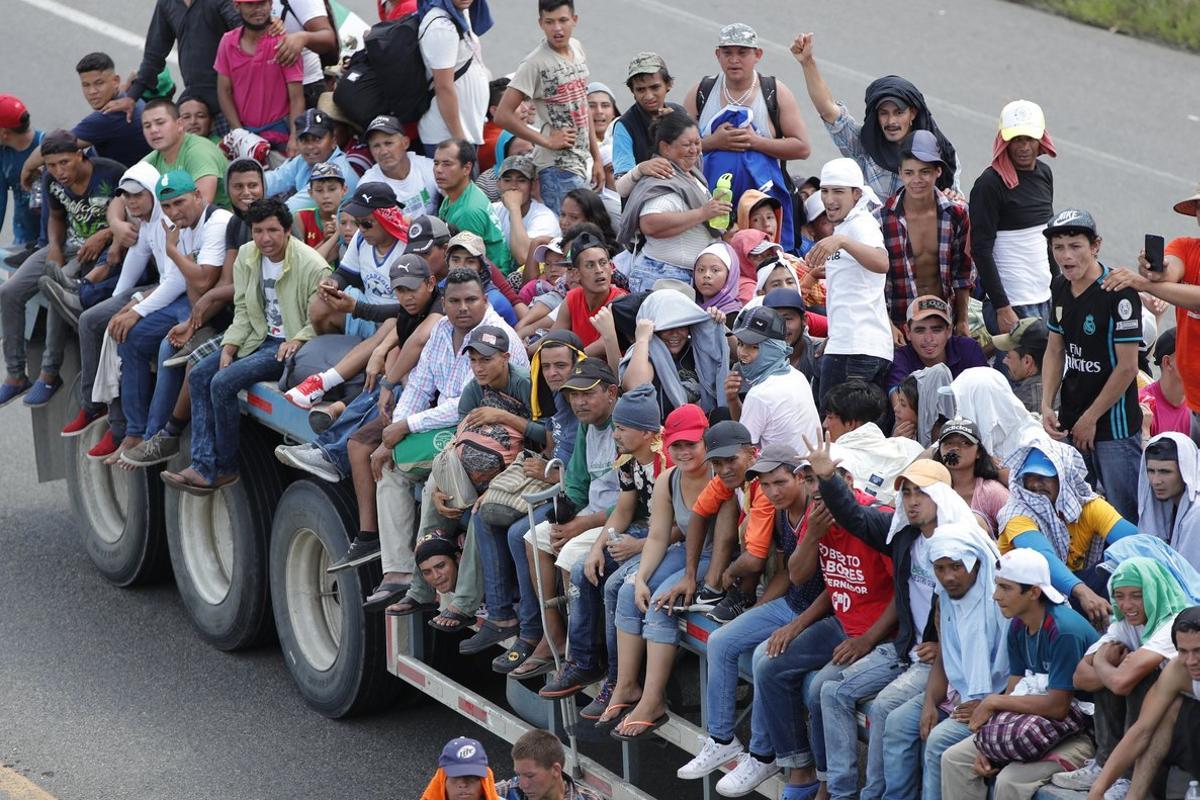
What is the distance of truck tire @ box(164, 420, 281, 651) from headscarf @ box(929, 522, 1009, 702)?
4.93 metres

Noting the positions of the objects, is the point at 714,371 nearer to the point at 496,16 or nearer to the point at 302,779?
the point at 302,779

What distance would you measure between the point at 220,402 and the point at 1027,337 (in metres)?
4.41

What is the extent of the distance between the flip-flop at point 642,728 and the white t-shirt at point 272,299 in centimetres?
366

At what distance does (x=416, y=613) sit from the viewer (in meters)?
9.57

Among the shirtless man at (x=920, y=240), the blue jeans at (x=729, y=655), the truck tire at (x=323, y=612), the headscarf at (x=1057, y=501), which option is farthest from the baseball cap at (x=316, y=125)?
the headscarf at (x=1057, y=501)

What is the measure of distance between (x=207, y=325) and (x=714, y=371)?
3.45m

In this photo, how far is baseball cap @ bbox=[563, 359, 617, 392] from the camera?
8.56 metres

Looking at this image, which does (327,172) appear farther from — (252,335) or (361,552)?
(361,552)

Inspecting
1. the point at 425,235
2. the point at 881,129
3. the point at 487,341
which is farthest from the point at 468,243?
the point at 881,129

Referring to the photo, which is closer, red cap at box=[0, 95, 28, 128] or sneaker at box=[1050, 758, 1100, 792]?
sneaker at box=[1050, 758, 1100, 792]

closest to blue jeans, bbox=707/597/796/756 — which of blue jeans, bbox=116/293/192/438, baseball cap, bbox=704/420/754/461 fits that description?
baseball cap, bbox=704/420/754/461

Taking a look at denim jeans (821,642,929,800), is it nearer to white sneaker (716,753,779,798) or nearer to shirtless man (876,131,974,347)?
white sneaker (716,753,779,798)

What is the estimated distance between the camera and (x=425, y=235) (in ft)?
33.0

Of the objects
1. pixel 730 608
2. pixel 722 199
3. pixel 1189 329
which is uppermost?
pixel 1189 329
